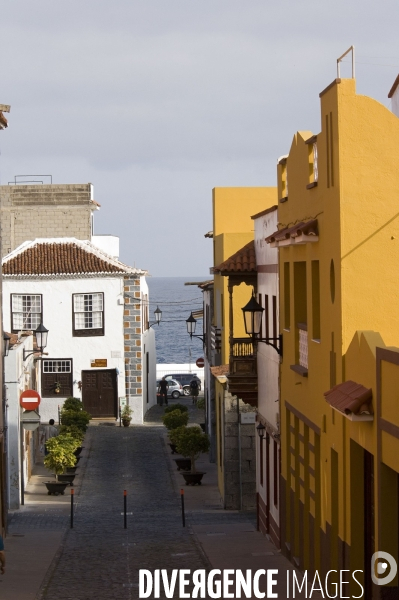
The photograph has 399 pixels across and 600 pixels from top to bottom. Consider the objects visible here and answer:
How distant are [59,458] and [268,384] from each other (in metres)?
10.0

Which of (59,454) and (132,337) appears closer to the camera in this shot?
(59,454)

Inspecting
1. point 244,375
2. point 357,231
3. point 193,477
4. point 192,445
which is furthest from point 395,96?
point 193,477

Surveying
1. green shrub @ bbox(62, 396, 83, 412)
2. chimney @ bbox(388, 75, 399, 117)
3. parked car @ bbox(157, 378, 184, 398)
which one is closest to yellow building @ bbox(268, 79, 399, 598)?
chimney @ bbox(388, 75, 399, 117)

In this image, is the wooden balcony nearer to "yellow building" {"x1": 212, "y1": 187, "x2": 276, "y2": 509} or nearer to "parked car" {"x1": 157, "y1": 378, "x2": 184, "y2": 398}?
"yellow building" {"x1": 212, "y1": 187, "x2": 276, "y2": 509}

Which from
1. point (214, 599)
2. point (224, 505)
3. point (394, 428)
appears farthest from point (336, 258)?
point (224, 505)

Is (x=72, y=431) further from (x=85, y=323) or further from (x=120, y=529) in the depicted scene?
(x=85, y=323)

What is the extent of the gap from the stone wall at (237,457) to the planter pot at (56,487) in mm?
5257

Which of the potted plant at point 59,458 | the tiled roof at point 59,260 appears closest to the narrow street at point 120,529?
the potted plant at point 59,458

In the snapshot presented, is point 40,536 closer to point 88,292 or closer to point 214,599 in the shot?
point 214,599

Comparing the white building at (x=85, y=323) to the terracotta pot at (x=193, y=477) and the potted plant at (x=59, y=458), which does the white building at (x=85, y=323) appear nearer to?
the terracotta pot at (x=193, y=477)

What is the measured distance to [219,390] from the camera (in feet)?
102

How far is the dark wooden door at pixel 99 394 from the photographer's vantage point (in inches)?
1836

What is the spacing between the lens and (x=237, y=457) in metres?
26.9

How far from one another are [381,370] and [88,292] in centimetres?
3595
